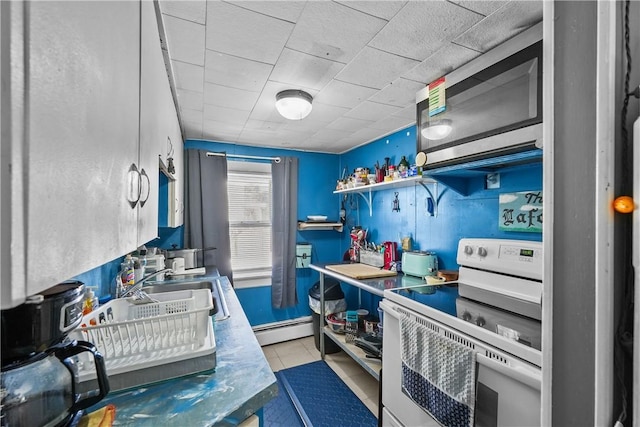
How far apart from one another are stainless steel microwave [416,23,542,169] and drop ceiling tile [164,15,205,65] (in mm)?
1274

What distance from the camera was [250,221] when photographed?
10.5ft

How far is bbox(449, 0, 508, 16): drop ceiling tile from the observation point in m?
1.01

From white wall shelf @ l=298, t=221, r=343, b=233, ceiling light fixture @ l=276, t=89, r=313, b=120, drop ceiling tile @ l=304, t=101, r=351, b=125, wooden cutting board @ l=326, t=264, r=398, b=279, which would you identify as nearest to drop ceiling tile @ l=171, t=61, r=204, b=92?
ceiling light fixture @ l=276, t=89, r=313, b=120

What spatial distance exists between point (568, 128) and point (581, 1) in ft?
0.84

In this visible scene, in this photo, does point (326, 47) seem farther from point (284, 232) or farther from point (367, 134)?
point (284, 232)

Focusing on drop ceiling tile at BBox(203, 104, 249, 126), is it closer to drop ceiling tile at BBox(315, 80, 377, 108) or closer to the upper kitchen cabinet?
drop ceiling tile at BBox(315, 80, 377, 108)

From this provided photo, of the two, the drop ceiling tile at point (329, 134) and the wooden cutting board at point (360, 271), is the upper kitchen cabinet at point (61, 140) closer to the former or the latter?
the wooden cutting board at point (360, 271)

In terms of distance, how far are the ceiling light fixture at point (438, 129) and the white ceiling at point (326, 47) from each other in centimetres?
26

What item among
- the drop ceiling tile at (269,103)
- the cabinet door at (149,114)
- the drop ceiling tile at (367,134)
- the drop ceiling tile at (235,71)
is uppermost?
the drop ceiling tile at (367,134)

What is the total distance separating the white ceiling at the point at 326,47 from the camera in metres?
1.05

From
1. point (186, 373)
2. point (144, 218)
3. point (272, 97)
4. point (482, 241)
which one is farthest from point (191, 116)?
point (482, 241)

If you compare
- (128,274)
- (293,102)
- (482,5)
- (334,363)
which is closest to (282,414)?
(334,363)

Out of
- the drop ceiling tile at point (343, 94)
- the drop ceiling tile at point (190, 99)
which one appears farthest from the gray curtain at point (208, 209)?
the drop ceiling tile at point (343, 94)

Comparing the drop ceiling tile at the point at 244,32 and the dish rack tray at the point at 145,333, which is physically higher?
the drop ceiling tile at the point at 244,32
